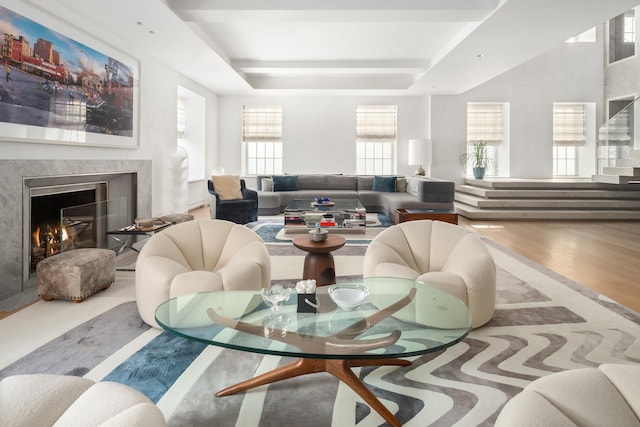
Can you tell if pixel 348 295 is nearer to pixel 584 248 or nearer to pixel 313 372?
pixel 313 372

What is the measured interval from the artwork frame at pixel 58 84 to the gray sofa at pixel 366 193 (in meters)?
3.46

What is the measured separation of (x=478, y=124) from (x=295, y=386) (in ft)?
30.5

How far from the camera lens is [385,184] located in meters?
8.55

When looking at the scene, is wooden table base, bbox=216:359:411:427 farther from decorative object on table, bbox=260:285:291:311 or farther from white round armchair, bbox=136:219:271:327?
white round armchair, bbox=136:219:271:327

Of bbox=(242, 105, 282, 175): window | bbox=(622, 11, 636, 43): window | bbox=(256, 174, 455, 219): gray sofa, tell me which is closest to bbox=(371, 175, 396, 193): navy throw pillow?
bbox=(256, 174, 455, 219): gray sofa

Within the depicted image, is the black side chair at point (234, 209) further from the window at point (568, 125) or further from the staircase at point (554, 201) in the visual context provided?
the window at point (568, 125)

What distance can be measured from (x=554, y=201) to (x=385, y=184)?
339cm

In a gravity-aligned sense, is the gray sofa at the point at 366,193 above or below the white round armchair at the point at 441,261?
above

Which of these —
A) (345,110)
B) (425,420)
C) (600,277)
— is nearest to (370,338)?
(425,420)

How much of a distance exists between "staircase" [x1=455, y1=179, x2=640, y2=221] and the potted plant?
→ 0.86m

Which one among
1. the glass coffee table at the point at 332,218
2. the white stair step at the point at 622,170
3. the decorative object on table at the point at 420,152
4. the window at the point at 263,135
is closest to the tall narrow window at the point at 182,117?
the window at the point at 263,135

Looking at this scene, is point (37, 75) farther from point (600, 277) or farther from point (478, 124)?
point (478, 124)

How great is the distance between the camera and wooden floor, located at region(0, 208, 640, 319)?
12.2 feet

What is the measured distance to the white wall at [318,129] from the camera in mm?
9812
